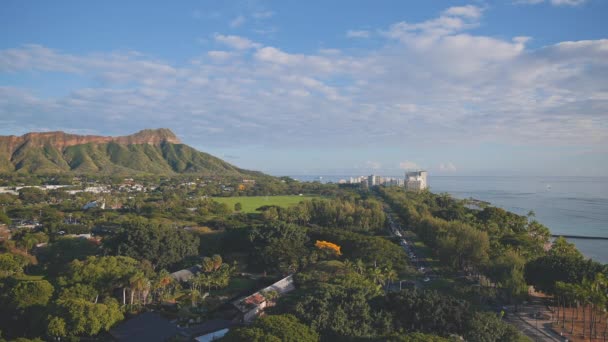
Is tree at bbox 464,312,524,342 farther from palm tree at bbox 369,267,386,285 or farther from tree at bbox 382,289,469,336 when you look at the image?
palm tree at bbox 369,267,386,285

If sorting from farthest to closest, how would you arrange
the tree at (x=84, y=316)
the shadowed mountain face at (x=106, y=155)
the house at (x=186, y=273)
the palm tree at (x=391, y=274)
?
1. the shadowed mountain face at (x=106, y=155)
2. the house at (x=186, y=273)
3. the palm tree at (x=391, y=274)
4. the tree at (x=84, y=316)

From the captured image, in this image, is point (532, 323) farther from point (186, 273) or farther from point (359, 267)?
point (186, 273)

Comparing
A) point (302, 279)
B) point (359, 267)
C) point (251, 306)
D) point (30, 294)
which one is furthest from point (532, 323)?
point (30, 294)

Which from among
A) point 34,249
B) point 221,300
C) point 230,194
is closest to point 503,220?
point 221,300

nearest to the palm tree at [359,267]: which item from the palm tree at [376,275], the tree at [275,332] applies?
the palm tree at [376,275]

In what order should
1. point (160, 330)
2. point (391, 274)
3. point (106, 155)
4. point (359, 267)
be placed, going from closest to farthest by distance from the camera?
point (160, 330) → point (391, 274) → point (359, 267) → point (106, 155)

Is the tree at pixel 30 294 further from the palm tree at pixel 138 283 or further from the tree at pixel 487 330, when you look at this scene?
the tree at pixel 487 330
